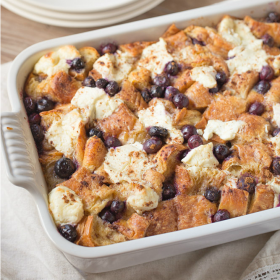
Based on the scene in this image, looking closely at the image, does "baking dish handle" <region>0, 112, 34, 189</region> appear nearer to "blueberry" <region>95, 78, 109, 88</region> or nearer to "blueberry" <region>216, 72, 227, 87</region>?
"blueberry" <region>95, 78, 109, 88</region>

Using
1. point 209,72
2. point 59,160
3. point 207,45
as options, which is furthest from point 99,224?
point 207,45

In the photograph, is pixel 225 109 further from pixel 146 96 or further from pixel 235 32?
pixel 235 32

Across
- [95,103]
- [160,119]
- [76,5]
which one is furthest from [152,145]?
[76,5]

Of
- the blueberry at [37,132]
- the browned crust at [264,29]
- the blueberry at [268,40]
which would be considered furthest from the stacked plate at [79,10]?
the blueberry at [37,132]

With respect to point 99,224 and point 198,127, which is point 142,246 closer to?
point 99,224

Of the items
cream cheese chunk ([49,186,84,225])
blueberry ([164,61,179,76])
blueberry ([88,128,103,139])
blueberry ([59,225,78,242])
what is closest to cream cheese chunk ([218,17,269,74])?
blueberry ([164,61,179,76])

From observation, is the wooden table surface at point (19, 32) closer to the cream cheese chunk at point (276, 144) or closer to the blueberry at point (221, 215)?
the cream cheese chunk at point (276, 144)
